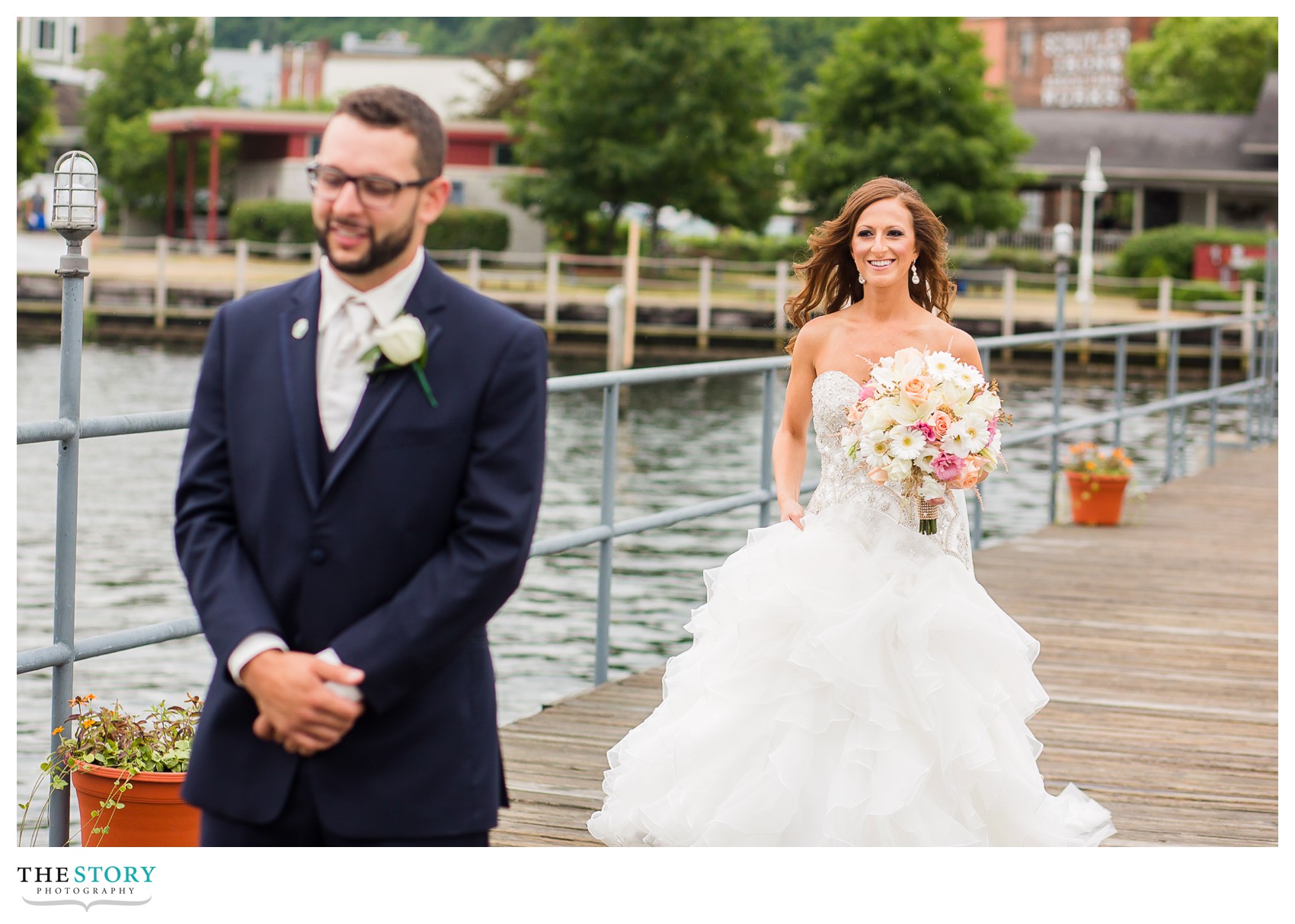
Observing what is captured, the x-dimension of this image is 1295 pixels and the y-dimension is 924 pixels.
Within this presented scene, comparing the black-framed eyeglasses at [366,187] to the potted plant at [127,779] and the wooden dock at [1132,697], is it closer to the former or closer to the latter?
the potted plant at [127,779]

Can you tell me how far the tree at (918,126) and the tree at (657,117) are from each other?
141 centimetres

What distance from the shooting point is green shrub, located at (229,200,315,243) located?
39.0 meters

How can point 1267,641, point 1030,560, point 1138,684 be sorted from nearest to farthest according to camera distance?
point 1138,684, point 1267,641, point 1030,560

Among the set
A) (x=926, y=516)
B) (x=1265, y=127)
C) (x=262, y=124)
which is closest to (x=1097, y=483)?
(x=926, y=516)

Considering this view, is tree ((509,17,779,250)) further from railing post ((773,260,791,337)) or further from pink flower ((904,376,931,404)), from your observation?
pink flower ((904,376,931,404))

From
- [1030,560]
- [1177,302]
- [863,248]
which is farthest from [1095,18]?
[863,248]

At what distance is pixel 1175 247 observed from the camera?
36.9m

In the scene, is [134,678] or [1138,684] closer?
[1138,684]

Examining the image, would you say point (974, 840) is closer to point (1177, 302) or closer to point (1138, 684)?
point (1138, 684)

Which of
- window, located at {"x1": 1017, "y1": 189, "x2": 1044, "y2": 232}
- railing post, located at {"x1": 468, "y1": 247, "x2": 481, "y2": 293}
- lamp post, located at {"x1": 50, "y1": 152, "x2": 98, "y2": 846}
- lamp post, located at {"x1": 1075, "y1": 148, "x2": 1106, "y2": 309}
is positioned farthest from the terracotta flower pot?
window, located at {"x1": 1017, "y1": 189, "x2": 1044, "y2": 232}

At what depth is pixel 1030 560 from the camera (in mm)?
8781

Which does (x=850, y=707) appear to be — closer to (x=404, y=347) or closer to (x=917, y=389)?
(x=917, y=389)
